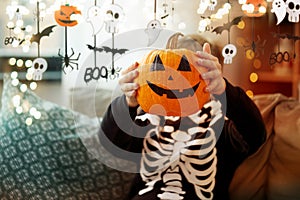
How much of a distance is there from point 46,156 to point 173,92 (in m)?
0.45

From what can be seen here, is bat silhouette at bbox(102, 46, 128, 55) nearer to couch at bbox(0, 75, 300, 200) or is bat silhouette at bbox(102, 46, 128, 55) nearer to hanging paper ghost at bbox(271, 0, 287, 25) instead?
couch at bbox(0, 75, 300, 200)

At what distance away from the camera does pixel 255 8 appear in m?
1.11

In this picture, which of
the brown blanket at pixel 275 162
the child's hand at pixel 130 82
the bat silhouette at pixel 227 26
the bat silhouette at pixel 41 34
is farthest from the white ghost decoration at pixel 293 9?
the bat silhouette at pixel 41 34

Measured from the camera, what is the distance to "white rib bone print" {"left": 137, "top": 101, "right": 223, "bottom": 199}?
1.10m

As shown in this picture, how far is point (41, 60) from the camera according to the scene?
1.13m

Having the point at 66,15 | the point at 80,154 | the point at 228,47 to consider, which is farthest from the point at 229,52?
the point at 80,154

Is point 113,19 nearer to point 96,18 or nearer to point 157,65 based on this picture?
→ point 96,18

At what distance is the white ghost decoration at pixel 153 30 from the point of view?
111 cm

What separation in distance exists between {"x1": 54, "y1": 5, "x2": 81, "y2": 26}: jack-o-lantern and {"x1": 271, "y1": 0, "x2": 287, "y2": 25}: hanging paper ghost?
0.41 meters

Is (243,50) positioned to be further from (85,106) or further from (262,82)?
(85,106)

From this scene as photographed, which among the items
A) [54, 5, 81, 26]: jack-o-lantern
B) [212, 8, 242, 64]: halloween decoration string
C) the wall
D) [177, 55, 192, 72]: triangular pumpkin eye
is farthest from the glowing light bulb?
[54, 5, 81, 26]: jack-o-lantern

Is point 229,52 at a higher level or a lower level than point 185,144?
higher

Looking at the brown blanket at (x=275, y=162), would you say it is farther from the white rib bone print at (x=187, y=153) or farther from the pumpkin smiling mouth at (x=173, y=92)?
the pumpkin smiling mouth at (x=173, y=92)

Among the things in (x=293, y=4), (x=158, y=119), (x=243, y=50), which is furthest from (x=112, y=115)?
(x=293, y=4)
